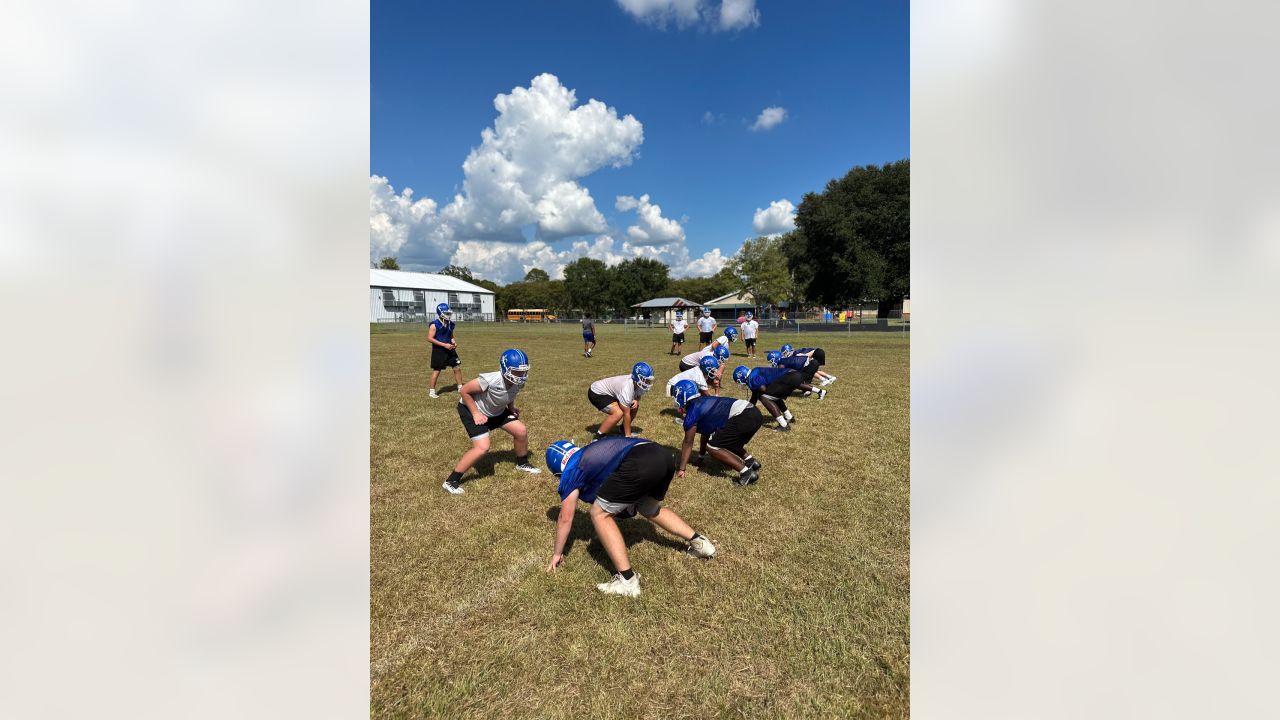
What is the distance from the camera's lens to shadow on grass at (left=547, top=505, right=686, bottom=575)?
473cm

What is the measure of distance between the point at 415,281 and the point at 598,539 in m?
74.9

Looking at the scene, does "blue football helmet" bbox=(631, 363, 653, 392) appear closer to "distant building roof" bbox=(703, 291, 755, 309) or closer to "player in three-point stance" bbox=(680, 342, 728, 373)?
"player in three-point stance" bbox=(680, 342, 728, 373)

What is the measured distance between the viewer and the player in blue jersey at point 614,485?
4.02m

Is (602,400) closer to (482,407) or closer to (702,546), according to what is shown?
(482,407)

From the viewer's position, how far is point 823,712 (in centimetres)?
287

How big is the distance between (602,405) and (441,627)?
4856 millimetres

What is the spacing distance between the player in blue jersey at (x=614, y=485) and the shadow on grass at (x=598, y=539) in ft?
1.36

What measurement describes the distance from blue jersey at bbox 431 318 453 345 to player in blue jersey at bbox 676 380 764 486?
320 inches

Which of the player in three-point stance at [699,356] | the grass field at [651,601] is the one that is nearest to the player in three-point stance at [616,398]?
the grass field at [651,601]

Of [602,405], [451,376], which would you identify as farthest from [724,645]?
[451,376]

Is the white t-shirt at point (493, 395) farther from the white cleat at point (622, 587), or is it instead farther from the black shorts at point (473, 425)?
the white cleat at point (622, 587)

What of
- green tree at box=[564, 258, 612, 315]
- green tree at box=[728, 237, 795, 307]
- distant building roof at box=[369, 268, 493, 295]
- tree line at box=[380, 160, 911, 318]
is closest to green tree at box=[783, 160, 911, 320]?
tree line at box=[380, 160, 911, 318]

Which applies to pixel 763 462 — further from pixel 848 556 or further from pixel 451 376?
pixel 451 376

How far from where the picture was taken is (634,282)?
110m
